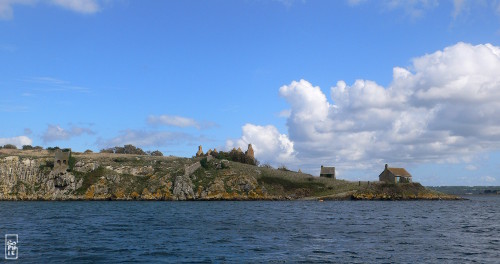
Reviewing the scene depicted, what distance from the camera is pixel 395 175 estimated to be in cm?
17862

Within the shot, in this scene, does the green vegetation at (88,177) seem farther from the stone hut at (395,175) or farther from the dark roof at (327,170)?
the stone hut at (395,175)

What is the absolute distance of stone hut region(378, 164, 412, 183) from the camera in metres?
179

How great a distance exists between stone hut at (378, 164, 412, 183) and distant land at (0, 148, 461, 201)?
7.19m

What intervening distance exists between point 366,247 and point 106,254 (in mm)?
23646

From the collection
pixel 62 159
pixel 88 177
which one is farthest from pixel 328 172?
pixel 62 159

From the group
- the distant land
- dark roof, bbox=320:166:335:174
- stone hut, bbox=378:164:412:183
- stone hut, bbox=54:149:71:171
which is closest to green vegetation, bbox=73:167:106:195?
the distant land

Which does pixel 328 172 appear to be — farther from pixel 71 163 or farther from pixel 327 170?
pixel 71 163

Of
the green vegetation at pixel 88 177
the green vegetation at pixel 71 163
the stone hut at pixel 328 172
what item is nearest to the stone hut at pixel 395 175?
the stone hut at pixel 328 172

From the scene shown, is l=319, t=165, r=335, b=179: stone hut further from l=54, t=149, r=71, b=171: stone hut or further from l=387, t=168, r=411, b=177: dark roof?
l=54, t=149, r=71, b=171: stone hut

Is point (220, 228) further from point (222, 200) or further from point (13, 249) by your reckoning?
point (222, 200)

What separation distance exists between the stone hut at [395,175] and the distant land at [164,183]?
7.19 meters

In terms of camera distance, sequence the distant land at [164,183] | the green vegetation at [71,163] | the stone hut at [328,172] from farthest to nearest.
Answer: the stone hut at [328,172]
the green vegetation at [71,163]
the distant land at [164,183]

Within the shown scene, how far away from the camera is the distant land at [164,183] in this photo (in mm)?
144750

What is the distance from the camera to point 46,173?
148625mm
